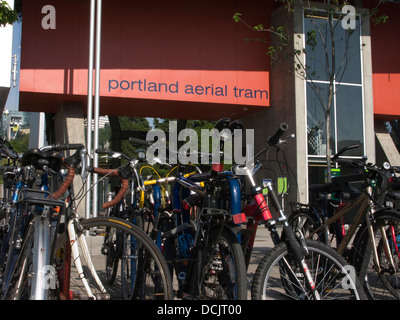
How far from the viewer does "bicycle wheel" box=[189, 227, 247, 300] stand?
108 inches

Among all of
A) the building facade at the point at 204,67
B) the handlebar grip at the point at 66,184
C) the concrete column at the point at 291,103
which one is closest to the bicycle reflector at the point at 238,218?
the handlebar grip at the point at 66,184

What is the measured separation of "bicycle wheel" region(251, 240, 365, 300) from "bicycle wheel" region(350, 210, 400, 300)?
1.13 m

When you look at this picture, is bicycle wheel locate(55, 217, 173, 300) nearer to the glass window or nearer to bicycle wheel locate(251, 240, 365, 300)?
bicycle wheel locate(251, 240, 365, 300)

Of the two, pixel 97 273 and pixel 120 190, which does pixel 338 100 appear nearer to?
pixel 120 190

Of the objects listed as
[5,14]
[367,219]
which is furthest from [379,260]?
[5,14]

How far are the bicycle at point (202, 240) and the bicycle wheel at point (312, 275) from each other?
0.13 meters

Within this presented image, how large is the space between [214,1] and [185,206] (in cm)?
1412

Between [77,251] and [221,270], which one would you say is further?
[221,270]

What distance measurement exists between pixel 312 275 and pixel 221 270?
61 cm

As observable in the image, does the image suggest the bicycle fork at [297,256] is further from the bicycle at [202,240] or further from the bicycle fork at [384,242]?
the bicycle fork at [384,242]

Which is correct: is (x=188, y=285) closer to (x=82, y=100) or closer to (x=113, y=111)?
(x=82, y=100)

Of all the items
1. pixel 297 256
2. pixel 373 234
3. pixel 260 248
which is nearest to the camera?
pixel 297 256

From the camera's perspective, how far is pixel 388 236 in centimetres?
376

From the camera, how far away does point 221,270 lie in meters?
3.02
